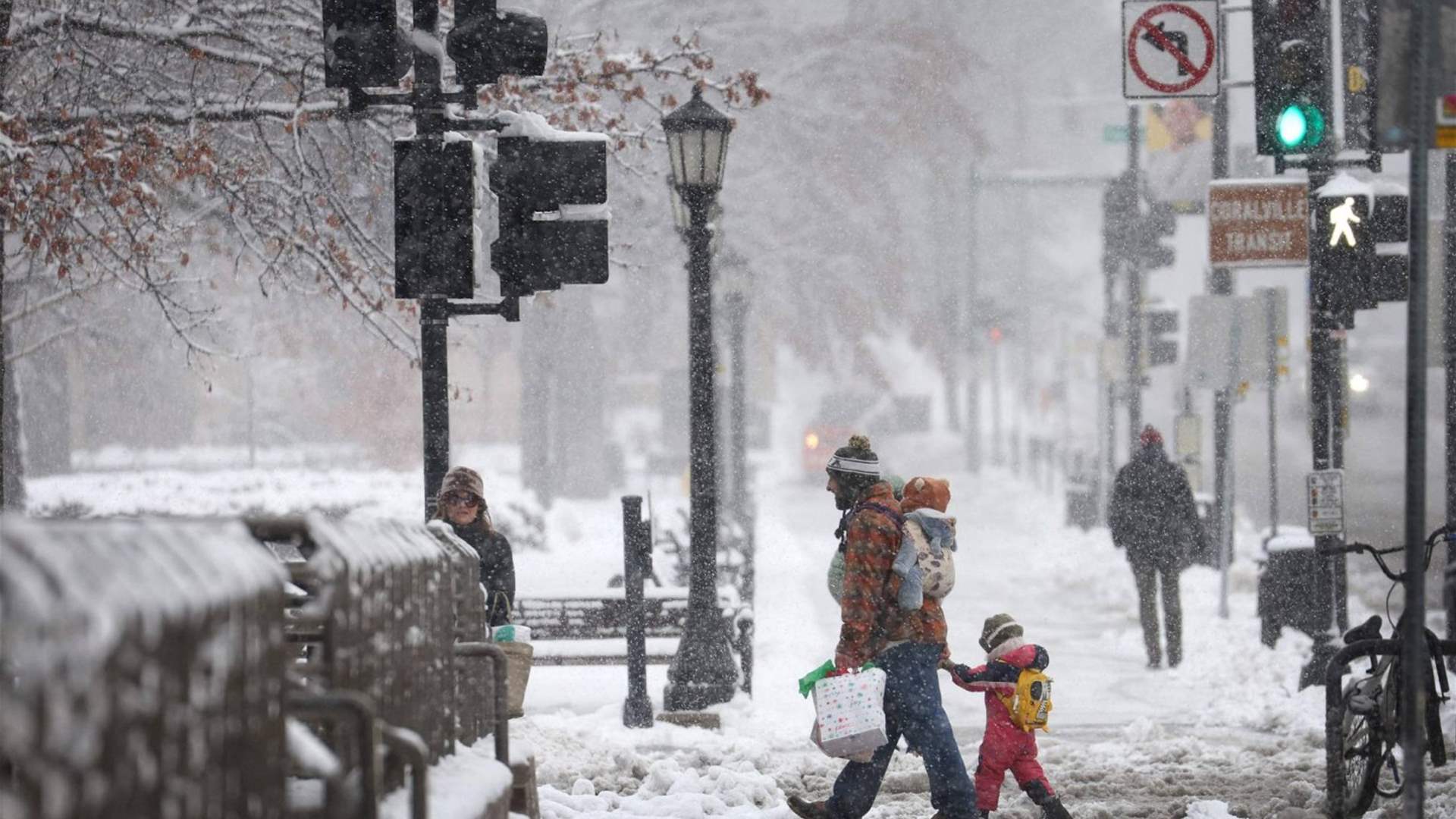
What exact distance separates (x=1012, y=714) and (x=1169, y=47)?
6.65 metres

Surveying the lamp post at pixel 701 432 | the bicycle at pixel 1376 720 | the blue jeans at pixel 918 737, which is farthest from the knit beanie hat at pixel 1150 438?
the blue jeans at pixel 918 737

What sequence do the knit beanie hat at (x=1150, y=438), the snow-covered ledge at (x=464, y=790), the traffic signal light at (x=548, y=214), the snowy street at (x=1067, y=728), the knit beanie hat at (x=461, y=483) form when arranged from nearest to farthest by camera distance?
the snow-covered ledge at (x=464, y=790) < the traffic signal light at (x=548, y=214) < the snowy street at (x=1067, y=728) < the knit beanie hat at (x=461, y=483) < the knit beanie hat at (x=1150, y=438)

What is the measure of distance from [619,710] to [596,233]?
171 inches

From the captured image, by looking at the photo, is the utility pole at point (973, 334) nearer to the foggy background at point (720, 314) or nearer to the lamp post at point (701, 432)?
the foggy background at point (720, 314)

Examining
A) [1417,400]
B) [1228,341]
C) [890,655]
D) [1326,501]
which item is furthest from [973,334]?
[1417,400]

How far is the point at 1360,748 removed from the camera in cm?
755

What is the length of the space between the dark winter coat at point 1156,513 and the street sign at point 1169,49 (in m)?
2.82

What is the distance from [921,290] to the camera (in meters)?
40.3

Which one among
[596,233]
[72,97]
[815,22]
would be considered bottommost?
[596,233]

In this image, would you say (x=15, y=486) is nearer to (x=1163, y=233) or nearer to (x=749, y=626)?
(x=749, y=626)

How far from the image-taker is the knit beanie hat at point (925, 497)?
7441 mm

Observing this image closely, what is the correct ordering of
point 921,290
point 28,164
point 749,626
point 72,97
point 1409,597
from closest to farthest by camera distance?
point 1409,597
point 28,164
point 72,97
point 749,626
point 921,290

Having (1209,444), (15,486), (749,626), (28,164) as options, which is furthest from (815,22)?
(1209,444)

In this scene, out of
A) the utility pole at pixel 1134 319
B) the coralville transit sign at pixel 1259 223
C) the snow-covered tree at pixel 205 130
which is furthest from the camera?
the utility pole at pixel 1134 319
